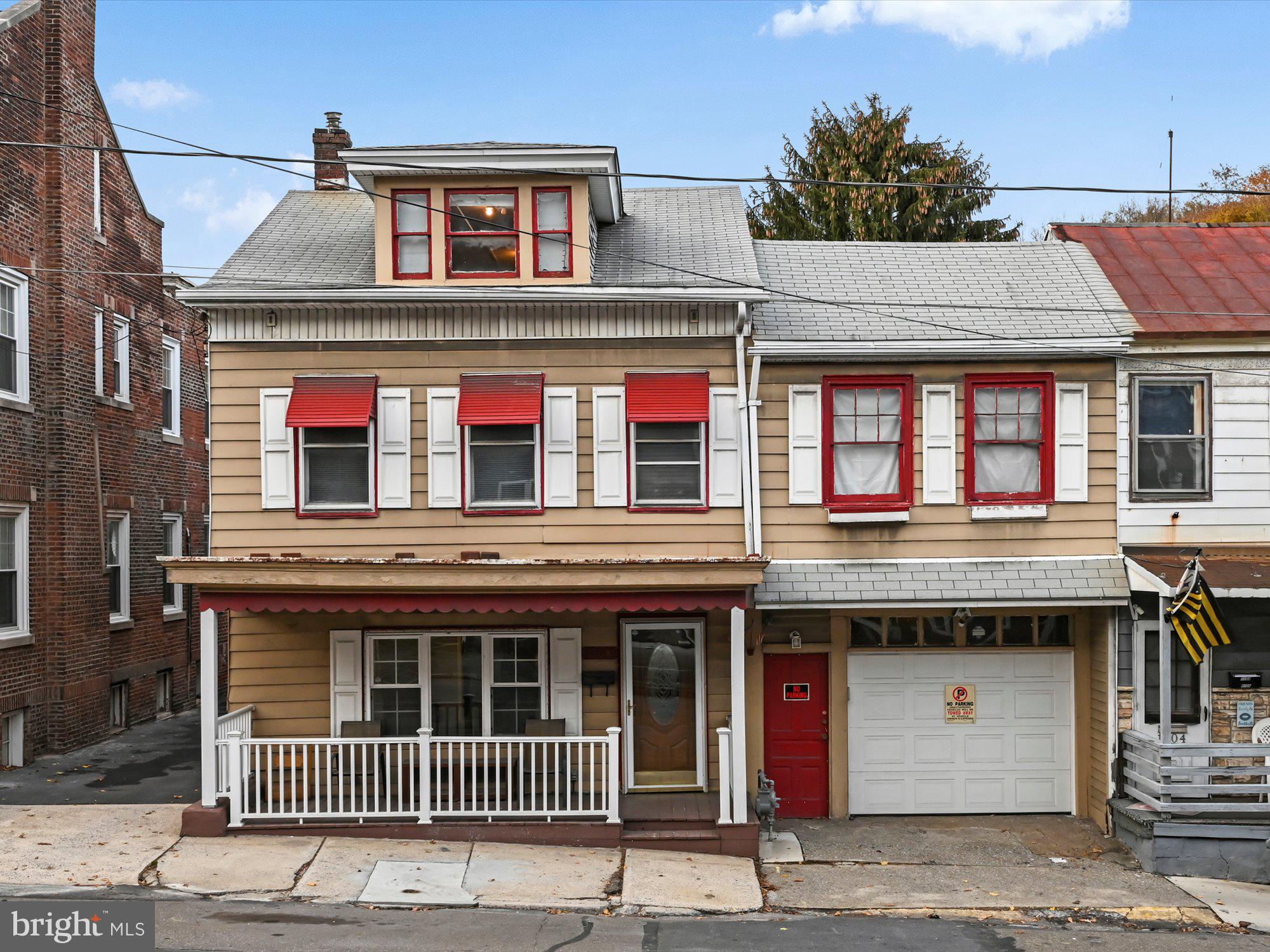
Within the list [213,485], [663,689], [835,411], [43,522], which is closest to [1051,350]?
[835,411]

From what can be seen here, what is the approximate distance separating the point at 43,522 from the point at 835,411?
11.5m

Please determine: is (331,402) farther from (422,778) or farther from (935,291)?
(935,291)

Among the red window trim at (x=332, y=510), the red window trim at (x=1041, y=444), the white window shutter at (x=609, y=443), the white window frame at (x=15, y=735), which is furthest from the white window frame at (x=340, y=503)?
the red window trim at (x=1041, y=444)

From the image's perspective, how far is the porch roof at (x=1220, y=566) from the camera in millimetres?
11719

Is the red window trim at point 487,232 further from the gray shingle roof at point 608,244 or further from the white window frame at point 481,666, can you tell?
the white window frame at point 481,666

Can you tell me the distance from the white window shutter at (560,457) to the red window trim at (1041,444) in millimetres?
4644

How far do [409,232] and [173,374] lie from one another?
987 cm

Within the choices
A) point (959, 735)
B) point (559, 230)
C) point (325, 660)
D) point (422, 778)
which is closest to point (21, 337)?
point (325, 660)

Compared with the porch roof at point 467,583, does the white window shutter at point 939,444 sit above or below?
above

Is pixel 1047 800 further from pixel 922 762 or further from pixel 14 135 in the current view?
pixel 14 135

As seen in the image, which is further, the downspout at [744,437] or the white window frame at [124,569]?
the white window frame at [124,569]

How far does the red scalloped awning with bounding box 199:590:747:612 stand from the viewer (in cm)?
1157

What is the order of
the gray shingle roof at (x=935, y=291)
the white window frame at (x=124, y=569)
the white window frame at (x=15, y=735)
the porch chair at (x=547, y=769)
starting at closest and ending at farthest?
the porch chair at (x=547, y=769)
the gray shingle roof at (x=935, y=291)
the white window frame at (x=15, y=735)
the white window frame at (x=124, y=569)

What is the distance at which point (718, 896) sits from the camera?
10312 mm
